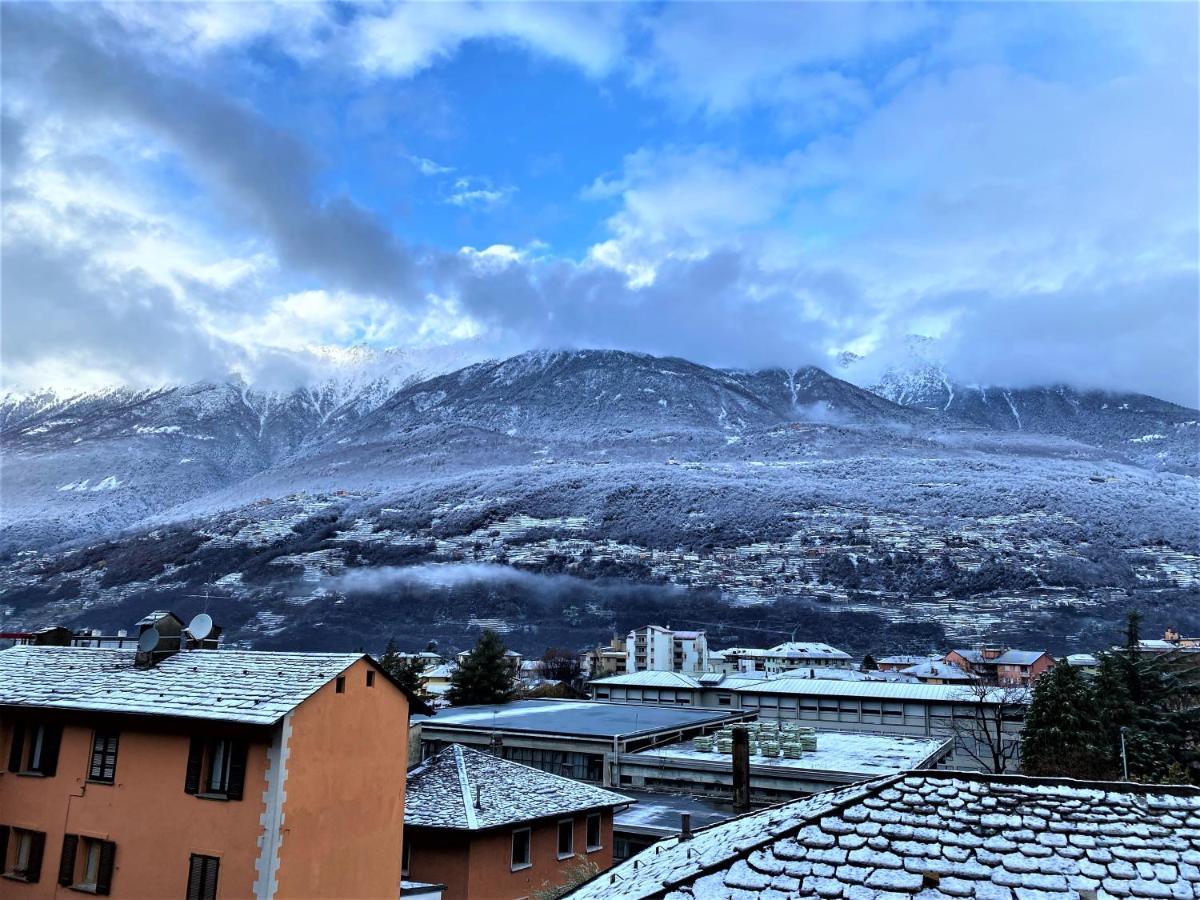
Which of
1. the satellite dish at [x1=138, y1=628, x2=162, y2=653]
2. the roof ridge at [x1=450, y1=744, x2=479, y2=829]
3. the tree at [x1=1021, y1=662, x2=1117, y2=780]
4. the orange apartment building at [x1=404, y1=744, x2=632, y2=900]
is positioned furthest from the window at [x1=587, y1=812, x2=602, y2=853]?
the tree at [x1=1021, y1=662, x2=1117, y2=780]

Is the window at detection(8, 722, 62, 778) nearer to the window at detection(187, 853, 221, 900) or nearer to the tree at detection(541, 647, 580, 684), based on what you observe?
the window at detection(187, 853, 221, 900)

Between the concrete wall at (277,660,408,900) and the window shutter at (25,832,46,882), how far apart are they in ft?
14.2

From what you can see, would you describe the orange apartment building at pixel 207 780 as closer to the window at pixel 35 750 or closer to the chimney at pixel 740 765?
the window at pixel 35 750

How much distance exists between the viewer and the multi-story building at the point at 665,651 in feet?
301

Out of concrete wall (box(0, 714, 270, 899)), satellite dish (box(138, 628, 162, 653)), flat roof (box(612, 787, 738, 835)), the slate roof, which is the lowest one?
A: flat roof (box(612, 787, 738, 835))

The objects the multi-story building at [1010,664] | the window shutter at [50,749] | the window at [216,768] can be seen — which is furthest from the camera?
the multi-story building at [1010,664]

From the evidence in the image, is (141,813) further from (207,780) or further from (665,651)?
(665,651)

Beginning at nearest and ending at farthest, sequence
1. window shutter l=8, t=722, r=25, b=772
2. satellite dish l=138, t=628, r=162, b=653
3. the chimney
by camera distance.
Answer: window shutter l=8, t=722, r=25, b=772
satellite dish l=138, t=628, r=162, b=653
the chimney

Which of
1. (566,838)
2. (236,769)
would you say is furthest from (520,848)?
(236,769)

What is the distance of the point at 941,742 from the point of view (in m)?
31.7

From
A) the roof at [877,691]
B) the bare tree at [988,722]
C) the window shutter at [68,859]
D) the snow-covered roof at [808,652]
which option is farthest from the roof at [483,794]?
the snow-covered roof at [808,652]

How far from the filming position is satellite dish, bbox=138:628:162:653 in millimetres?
14062

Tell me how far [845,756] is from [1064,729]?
9.44m

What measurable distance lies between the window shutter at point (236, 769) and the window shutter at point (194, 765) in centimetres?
51
